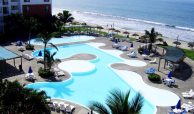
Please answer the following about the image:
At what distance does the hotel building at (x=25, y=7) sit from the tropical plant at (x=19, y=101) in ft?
120

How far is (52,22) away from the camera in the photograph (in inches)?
2094

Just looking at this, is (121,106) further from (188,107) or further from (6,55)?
(6,55)

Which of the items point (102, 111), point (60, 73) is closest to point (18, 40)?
point (60, 73)

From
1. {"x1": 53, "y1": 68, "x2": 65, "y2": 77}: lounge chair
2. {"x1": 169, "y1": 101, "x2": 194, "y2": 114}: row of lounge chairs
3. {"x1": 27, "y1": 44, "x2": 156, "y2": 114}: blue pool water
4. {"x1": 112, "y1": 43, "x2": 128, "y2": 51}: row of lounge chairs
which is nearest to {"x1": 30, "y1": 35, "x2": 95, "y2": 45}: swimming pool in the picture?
{"x1": 112, "y1": 43, "x2": 128, "y2": 51}: row of lounge chairs

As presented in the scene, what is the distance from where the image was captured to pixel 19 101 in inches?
576

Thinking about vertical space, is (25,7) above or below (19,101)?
above

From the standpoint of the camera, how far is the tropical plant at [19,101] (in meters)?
13.9

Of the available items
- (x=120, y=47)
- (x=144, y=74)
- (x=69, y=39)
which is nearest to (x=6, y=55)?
(x=144, y=74)

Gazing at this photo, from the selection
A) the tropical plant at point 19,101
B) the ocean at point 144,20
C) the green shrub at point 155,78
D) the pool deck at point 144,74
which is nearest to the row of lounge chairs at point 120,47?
the pool deck at point 144,74

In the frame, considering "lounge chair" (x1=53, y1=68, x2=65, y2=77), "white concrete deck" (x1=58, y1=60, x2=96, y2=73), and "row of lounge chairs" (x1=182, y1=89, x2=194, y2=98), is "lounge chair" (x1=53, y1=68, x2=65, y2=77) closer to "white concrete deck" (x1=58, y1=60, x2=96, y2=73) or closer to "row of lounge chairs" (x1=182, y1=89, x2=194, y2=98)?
"white concrete deck" (x1=58, y1=60, x2=96, y2=73)

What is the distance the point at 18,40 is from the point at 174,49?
2616 cm

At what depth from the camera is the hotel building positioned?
162ft

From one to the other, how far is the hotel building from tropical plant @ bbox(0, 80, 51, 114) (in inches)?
1434

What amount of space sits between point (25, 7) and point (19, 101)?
40.6 meters
